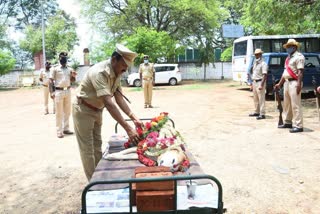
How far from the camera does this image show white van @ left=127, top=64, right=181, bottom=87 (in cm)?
2505

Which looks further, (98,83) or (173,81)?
(173,81)

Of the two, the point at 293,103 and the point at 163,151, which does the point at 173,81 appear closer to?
the point at 293,103

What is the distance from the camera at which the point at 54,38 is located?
31.6 meters

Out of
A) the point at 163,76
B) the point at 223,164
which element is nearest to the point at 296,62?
the point at 223,164

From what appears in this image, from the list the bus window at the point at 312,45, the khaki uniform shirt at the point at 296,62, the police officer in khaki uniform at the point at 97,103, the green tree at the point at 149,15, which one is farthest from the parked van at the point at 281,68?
the green tree at the point at 149,15

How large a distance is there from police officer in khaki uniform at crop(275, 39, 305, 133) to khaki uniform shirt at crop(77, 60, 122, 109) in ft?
15.8

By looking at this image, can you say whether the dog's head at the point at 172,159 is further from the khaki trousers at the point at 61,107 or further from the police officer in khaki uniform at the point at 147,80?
the police officer in khaki uniform at the point at 147,80

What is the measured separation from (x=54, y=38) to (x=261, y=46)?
19360 millimetres

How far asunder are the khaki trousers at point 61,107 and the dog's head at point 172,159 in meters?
5.56

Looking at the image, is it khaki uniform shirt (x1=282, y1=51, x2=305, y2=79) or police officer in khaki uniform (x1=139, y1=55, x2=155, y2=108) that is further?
police officer in khaki uniform (x1=139, y1=55, x2=155, y2=108)

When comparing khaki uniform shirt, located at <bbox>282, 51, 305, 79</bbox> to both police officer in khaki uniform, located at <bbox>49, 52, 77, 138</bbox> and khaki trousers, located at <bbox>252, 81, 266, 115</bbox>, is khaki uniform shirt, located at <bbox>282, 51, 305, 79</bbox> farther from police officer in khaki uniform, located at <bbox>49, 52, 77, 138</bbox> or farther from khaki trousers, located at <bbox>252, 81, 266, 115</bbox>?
police officer in khaki uniform, located at <bbox>49, 52, 77, 138</bbox>

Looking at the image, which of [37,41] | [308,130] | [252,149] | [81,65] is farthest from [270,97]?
[37,41]

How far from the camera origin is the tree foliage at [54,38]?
31438 mm

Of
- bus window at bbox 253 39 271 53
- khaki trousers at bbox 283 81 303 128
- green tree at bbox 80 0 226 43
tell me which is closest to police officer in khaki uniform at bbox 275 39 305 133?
khaki trousers at bbox 283 81 303 128
